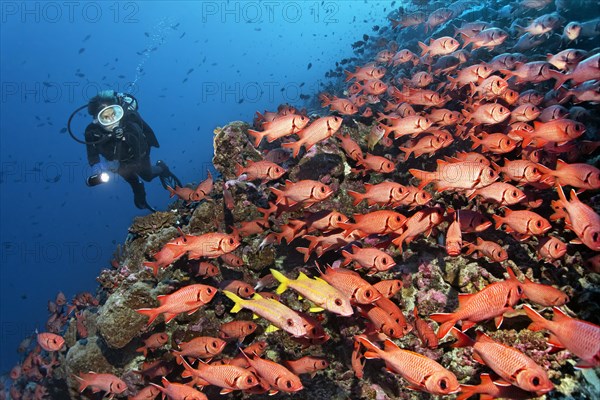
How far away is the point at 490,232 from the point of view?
5203 mm

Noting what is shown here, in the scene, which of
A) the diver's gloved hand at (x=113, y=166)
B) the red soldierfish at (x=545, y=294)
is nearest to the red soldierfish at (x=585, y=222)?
the red soldierfish at (x=545, y=294)

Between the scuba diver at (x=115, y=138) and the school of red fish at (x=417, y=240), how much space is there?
4299 mm

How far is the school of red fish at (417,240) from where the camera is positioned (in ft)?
10.2

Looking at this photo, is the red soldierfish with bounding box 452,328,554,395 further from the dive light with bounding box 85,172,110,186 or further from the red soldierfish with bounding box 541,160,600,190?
the dive light with bounding box 85,172,110,186

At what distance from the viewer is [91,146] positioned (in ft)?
33.5

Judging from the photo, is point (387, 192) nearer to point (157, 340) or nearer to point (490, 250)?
point (490, 250)

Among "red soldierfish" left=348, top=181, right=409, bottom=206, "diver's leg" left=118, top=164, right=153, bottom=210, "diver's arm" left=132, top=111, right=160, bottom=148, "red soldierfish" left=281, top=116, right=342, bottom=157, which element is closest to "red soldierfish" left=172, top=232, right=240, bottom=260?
"red soldierfish" left=281, top=116, right=342, bottom=157

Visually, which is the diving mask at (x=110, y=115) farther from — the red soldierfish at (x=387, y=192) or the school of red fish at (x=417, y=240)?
the red soldierfish at (x=387, y=192)

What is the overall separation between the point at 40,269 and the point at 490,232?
10311 cm

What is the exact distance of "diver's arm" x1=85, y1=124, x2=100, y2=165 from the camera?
10.1m

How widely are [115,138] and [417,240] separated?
9.01 m

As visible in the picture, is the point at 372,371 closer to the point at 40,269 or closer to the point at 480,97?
the point at 480,97

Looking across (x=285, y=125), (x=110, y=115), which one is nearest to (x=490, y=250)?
(x=285, y=125)

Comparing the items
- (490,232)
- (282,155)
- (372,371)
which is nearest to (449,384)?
(372,371)
